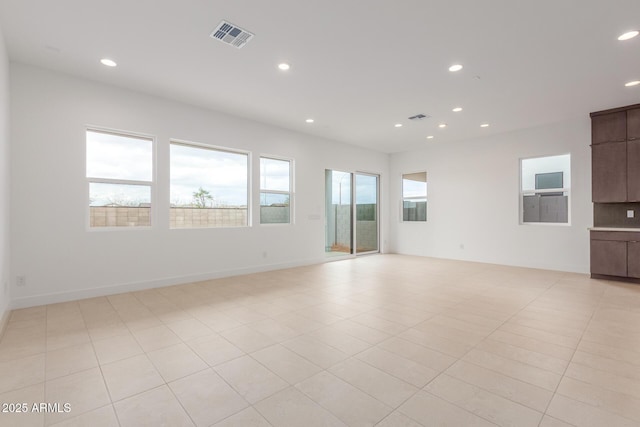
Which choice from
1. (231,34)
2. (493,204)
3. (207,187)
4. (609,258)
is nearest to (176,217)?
(207,187)

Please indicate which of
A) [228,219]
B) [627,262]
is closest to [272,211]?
[228,219]

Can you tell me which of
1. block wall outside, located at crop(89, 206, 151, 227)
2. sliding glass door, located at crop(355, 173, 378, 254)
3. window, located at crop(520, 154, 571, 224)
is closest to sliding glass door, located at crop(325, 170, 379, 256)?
sliding glass door, located at crop(355, 173, 378, 254)

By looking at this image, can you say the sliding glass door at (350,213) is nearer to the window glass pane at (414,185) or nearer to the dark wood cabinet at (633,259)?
the window glass pane at (414,185)

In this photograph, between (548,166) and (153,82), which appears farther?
(548,166)

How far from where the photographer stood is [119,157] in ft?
14.6

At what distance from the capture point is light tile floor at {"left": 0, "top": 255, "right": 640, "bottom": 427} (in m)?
1.77

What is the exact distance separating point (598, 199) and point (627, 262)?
113 cm

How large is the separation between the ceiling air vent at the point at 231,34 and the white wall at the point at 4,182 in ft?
7.11

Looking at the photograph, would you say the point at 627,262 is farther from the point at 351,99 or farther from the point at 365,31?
the point at 365,31

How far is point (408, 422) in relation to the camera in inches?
65.9

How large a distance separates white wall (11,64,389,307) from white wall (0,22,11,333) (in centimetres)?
22

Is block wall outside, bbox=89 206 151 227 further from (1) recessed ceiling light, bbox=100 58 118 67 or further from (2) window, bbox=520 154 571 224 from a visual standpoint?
(2) window, bbox=520 154 571 224

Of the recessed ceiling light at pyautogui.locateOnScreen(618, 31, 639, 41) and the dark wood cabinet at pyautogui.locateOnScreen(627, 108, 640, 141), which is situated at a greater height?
the recessed ceiling light at pyautogui.locateOnScreen(618, 31, 639, 41)

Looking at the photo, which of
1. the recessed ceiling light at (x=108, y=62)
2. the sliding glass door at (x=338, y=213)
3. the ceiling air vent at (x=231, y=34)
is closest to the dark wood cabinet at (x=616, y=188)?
the sliding glass door at (x=338, y=213)
